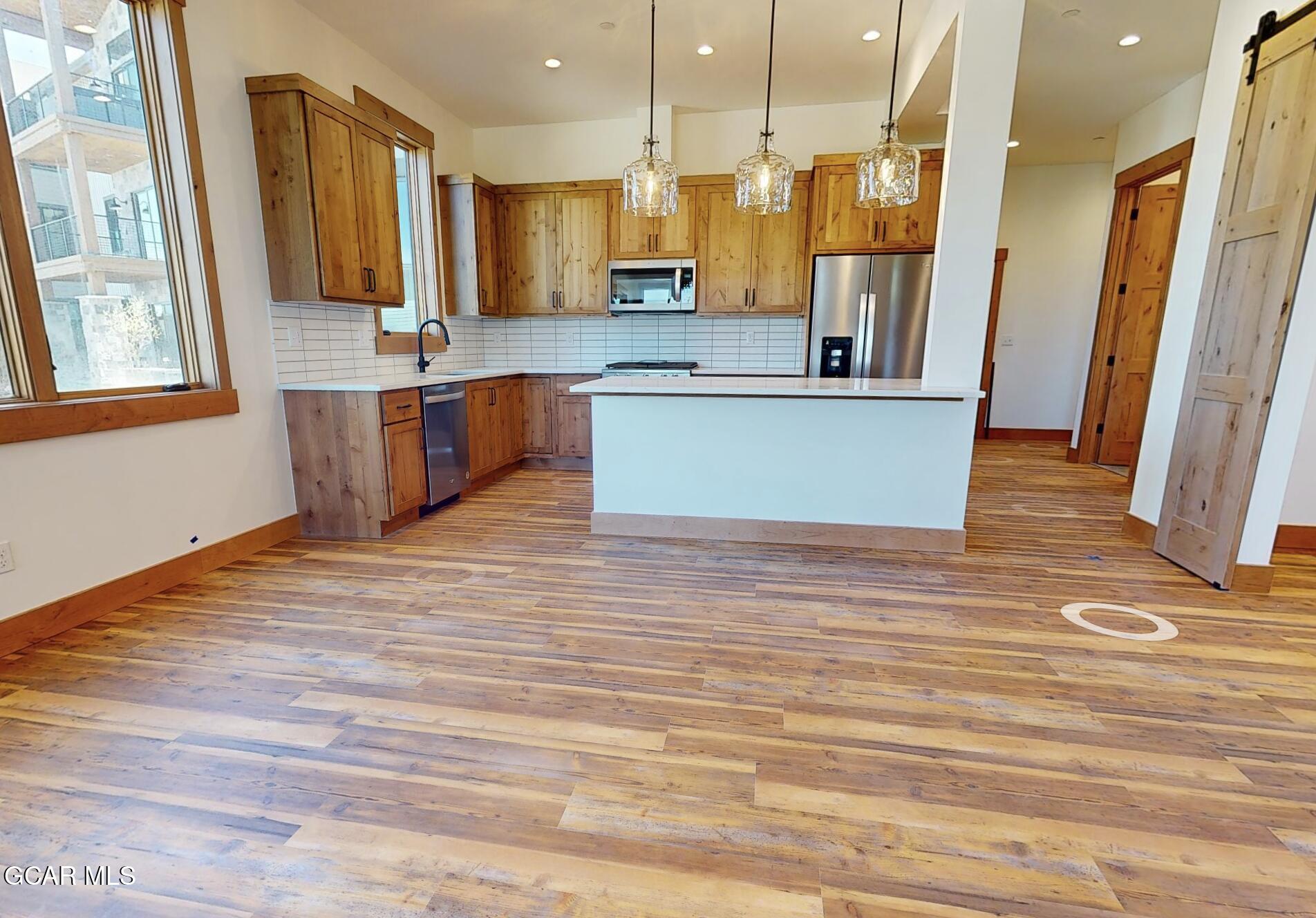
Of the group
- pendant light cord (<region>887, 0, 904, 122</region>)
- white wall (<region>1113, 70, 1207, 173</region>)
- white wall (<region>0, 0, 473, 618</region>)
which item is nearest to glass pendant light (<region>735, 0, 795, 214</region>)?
pendant light cord (<region>887, 0, 904, 122</region>)

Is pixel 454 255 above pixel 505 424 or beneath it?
above

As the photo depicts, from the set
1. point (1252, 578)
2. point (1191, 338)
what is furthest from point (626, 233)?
point (1252, 578)

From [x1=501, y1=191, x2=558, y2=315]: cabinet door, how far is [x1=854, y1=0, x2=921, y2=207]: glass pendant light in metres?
3.27

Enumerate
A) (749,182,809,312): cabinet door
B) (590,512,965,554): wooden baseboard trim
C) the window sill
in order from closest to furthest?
1. the window sill
2. (590,512,965,554): wooden baseboard trim
3. (749,182,809,312): cabinet door

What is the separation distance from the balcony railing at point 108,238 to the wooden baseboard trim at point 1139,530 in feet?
17.9

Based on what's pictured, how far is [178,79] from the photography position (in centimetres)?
272

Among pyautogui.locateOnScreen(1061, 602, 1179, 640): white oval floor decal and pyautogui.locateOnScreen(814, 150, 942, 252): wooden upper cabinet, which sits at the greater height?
pyautogui.locateOnScreen(814, 150, 942, 252): wooden upper cabinet

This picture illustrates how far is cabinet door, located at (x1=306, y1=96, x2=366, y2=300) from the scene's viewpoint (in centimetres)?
311

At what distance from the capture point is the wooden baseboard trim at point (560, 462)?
212 inches

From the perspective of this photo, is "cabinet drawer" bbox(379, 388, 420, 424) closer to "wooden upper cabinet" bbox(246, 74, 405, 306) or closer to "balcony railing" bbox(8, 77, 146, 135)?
"wooden upper cabinet" bbox(246, 74, 405, 306)

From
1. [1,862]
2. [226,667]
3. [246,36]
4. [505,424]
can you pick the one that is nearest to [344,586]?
[226,667]

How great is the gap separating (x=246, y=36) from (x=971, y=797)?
469 cm

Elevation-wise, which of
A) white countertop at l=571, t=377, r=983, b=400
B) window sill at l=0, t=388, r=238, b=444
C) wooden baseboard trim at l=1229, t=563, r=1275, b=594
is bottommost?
wooden baseboard trim at l=1229, t=563, r=1275, b=594

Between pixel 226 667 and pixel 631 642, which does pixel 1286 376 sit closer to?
pixel 631 642
